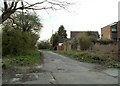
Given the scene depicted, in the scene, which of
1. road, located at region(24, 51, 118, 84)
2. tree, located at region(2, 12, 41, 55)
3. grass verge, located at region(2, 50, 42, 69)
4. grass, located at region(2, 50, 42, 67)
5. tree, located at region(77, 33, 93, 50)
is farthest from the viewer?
tree, located at region(77, 33, 93, 50)

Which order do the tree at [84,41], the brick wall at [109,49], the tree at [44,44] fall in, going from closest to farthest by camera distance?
the brick wall at [109,49]
the tree at [84,41]
the tree at [44,44]

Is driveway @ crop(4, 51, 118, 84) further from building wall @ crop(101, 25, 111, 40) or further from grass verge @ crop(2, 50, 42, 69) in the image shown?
building wall @ crop(101, 25, 111, 40)

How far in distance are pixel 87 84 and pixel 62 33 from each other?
113756mm

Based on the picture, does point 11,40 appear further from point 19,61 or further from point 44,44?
point 44,44

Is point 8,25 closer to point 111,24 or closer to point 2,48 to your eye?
point 2,48

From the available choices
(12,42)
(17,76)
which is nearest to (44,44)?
(12,42)

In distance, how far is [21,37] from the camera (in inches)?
1242

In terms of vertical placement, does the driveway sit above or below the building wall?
below

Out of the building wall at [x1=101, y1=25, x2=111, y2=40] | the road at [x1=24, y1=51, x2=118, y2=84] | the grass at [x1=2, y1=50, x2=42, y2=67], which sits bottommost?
the road at [x1=24, y1=51, x2=118, y2=84]

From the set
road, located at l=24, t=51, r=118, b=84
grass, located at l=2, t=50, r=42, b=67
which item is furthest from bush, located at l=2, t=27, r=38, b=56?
road, located at l=24, t=51, r=118, b=84

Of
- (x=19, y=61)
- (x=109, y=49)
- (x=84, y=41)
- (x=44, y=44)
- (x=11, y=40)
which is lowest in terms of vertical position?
(x=19, y=61)

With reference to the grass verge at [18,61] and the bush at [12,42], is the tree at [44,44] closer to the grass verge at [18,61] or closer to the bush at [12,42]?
the bush at [12,42]

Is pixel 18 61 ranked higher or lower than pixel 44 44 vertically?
lower

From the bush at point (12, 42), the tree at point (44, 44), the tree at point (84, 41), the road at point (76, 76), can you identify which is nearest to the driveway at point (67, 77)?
the road at point (76, 76)
